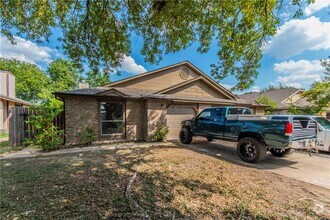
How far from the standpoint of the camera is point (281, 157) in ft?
24.2

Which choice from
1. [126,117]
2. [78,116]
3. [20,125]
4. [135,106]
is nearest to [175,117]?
[135,106]

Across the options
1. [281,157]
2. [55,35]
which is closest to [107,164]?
[55,35]

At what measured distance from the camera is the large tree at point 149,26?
554 cm

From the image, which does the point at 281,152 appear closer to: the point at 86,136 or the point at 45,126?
the point at 86,136

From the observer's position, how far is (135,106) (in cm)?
1116

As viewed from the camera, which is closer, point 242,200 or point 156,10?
point 242,200

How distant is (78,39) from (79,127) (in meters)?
4.86

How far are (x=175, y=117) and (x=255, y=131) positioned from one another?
20.7 ft

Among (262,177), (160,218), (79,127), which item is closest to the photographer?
(160,218)

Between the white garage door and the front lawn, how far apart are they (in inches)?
233

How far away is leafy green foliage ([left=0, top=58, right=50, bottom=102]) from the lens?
117ft

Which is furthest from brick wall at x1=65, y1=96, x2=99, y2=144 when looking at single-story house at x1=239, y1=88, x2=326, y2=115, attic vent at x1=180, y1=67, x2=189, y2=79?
single-story house at x1=239, y1=88, x2=326, y2=115

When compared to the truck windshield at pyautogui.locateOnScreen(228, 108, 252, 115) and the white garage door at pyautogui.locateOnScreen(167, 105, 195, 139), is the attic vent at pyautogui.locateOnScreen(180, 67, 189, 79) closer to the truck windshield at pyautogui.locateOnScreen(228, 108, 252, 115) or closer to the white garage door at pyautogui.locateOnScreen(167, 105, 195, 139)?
the white garage door at pyautogui.locateOnScreen(167, 105, 195, 139)

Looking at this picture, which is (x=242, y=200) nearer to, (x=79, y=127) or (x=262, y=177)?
(x=262, y=177)
